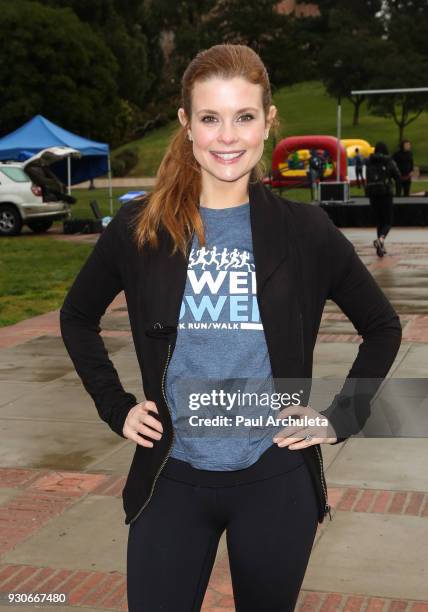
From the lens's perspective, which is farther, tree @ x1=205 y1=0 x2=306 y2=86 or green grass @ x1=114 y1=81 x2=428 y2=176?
tree @ x1=205 y1=0 x2=306 y2=86

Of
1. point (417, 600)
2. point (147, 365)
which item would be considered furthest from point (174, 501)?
point (417, 600)

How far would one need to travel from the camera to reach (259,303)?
7.54ft

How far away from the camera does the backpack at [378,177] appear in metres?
16.4

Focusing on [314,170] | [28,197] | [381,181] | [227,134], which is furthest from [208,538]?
[314,170]

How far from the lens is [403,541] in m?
4.66

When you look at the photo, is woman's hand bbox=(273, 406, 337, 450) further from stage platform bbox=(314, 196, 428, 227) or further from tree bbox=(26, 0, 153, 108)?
tree bbox=(26, 0, 153, 108)

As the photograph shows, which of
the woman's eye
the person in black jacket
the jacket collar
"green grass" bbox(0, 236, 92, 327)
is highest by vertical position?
the woman's eye

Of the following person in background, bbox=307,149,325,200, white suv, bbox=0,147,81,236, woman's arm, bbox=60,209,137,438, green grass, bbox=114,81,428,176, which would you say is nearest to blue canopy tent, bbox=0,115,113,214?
white suv, bbox=0,147,81,236

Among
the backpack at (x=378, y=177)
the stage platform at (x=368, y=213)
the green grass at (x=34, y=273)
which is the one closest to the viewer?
the green grass at (x=34, y=273)

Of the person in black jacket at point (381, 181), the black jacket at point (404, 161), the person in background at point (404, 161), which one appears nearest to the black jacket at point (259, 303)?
the person in black jacket at point (381, 181)

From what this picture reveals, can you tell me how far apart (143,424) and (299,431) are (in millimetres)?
367

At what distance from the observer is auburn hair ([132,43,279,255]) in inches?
93.0

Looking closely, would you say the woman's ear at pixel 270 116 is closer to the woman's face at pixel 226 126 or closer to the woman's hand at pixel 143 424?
the woman's face at pixel 226 126

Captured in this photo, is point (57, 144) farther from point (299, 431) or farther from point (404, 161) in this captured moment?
point (299, 431)
